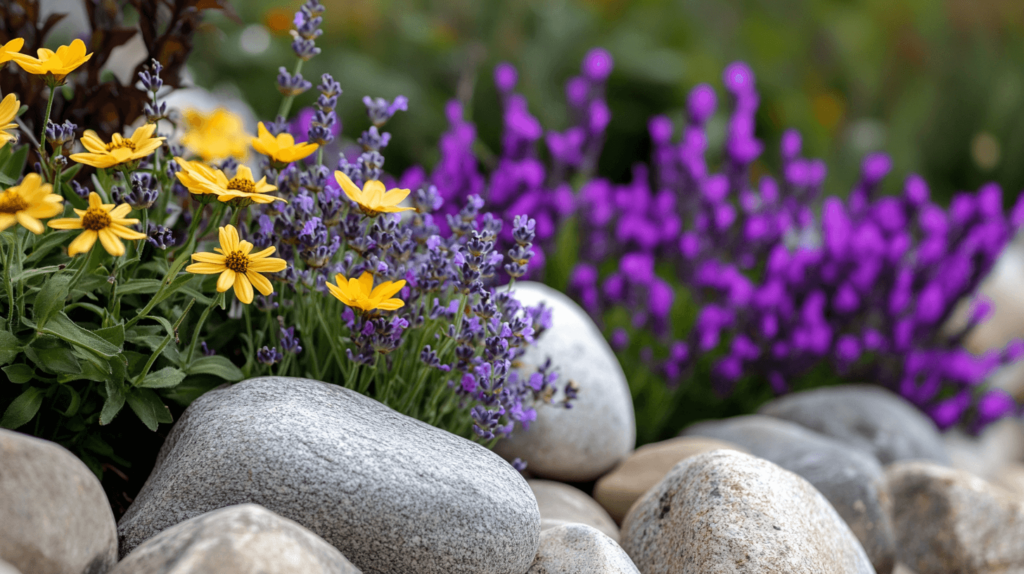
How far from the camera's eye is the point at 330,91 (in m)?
1.72

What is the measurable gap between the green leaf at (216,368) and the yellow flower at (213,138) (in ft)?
2.18

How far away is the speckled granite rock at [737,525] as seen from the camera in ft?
5.56

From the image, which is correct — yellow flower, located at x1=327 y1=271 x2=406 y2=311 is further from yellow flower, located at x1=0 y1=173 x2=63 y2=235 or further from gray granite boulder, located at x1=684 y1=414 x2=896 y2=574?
gray granite boulder, located at x1=684 y1=414 x2=896 y2=574

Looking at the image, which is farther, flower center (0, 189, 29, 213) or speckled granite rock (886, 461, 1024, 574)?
speckled granite rock (886, 461, 1024, 574)

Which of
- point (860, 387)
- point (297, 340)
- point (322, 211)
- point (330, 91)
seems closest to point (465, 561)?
point (297, 340)

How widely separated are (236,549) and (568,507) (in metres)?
1.16

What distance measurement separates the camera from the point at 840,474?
2434mm

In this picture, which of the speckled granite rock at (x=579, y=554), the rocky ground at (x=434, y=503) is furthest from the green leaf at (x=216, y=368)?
the speckled granite rock at (x=579, y=554)

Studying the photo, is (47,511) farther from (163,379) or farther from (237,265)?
(237,265)

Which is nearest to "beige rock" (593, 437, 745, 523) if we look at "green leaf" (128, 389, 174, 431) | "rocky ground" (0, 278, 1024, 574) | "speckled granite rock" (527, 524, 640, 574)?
"rocky ground" (0, 278, 1024, 574)

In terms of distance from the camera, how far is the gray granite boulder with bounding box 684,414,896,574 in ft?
7.67

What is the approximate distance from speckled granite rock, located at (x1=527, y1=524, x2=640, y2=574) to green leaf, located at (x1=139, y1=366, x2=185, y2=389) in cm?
84

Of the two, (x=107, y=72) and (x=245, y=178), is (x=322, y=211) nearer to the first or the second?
(x=245, y=178)

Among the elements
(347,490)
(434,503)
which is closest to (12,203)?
(347,490)
